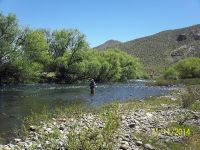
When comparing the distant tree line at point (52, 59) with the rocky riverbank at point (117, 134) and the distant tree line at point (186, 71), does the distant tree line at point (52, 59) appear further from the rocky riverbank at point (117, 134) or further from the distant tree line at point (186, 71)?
the rocky riverbank at point (117, 134)

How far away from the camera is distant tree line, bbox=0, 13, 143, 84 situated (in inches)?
2221

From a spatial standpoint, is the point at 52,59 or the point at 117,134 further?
the point at 52,59

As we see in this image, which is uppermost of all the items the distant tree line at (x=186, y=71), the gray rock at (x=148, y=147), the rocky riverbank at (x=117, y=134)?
the distant tree line at (x=186, y=71)

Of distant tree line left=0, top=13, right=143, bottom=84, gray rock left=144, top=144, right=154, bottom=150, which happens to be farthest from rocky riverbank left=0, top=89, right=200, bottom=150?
distant tree line left=0, top=13, right=143, bottom=84

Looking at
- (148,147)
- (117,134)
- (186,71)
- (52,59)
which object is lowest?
(148,147)

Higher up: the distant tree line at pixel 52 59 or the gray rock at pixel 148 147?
the distant tree line at pixel 52 59

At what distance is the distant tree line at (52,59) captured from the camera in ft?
185

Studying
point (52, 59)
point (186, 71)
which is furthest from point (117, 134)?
point (186, 71)

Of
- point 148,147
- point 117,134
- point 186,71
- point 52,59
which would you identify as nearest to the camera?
point 148,147

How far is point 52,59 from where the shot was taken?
73.5 metres

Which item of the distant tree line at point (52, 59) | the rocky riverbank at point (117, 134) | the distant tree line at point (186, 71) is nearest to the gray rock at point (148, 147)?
the rocky riverbank at point (117, 134)

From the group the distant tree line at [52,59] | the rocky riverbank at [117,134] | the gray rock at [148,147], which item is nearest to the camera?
the rocky riverbank at [117,134]

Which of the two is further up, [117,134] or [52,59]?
[52,59]

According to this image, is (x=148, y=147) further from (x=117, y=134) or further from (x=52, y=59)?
(x=52, y=59)
